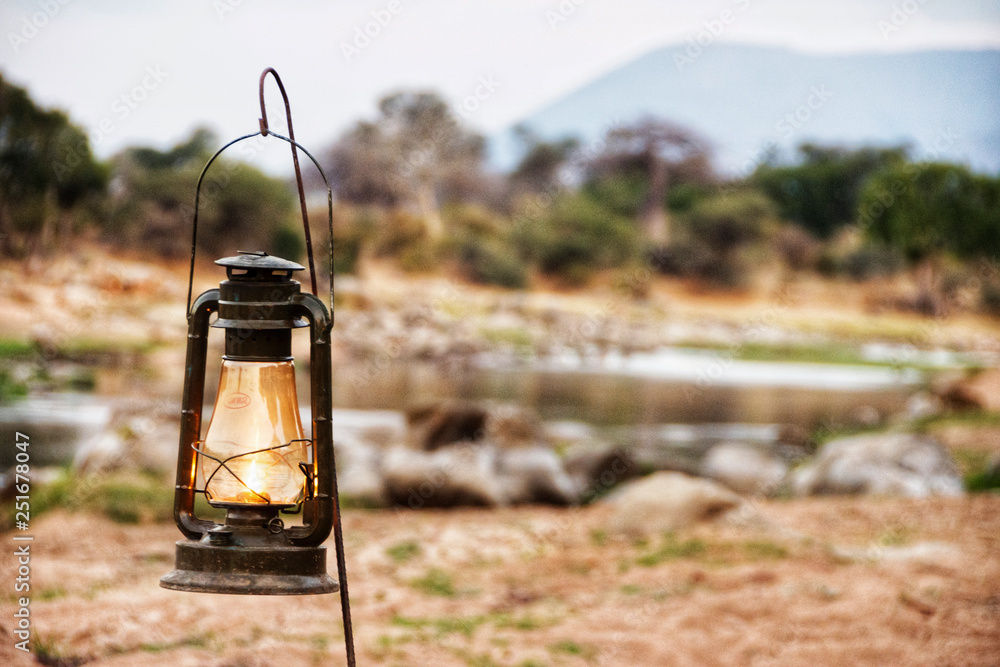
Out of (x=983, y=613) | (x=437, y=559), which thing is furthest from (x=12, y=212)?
(x=983, y=613)

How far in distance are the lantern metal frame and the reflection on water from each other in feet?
46.1

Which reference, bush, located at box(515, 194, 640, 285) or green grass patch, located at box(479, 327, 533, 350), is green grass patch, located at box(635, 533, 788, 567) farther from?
bush, located at box(515, 194, 640, 285)

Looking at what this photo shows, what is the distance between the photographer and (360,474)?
9.30 metres

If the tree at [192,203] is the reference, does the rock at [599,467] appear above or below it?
below

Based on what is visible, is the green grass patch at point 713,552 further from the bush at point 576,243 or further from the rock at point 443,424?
the bush at point 576,243

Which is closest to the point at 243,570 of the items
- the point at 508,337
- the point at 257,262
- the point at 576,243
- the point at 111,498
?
the point at 257,262

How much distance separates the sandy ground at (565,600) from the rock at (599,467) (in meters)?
2.03

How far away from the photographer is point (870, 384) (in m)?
25.1

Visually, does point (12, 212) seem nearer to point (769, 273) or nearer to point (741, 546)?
point (741, 546)

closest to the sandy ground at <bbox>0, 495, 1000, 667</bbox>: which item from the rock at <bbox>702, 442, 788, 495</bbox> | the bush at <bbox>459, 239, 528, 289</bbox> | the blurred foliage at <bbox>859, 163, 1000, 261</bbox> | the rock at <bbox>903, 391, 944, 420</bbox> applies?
the rock at <bbox>702, 442, 788, 495</bbox>

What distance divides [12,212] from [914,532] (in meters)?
13.0

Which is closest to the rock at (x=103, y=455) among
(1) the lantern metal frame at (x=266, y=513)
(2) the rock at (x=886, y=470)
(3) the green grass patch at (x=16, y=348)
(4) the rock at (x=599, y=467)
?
(4) the rock at (x=599, y=467)

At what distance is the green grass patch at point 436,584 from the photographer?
18.9 ft

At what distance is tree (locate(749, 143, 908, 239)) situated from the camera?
48844 millimetres
